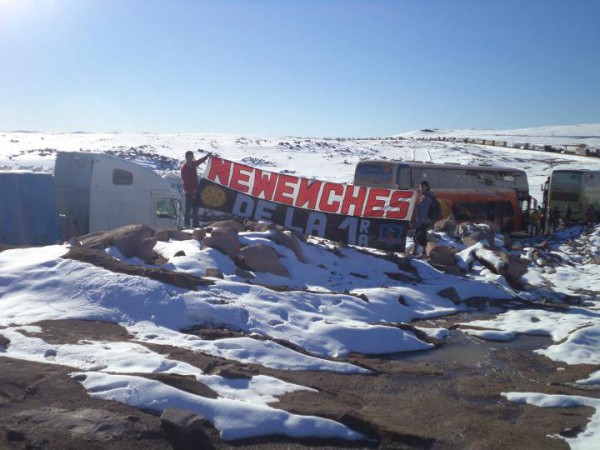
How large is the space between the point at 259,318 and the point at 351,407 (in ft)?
9.33

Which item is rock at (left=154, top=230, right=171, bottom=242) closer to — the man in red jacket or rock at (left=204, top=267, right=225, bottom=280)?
rock at (left=204, top=267, right=225, bottom=280)

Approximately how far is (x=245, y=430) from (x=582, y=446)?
2.68 metres

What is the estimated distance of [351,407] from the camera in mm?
5590

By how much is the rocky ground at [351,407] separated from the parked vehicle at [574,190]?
28.4m

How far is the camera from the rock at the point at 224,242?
1125 cm

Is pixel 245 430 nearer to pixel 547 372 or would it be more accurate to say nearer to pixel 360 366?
pixel 360 366

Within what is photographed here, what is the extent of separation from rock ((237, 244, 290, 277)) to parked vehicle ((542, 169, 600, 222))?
26.0 metres

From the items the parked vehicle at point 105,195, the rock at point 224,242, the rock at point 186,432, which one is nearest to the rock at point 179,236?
the rock at point 224,242

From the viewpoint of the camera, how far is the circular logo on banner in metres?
15.8

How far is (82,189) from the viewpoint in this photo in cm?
1697

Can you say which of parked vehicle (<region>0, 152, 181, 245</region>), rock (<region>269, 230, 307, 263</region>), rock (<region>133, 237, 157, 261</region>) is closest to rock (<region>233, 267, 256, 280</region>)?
rock (<region>133, 237, 157, 261</region>)

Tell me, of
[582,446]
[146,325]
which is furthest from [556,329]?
[146,325]

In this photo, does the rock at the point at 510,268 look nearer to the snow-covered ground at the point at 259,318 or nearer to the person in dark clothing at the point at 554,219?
the snow-covered ground at the point at 259,318

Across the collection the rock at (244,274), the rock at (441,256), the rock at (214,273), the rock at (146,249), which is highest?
the rock at (146,249)
